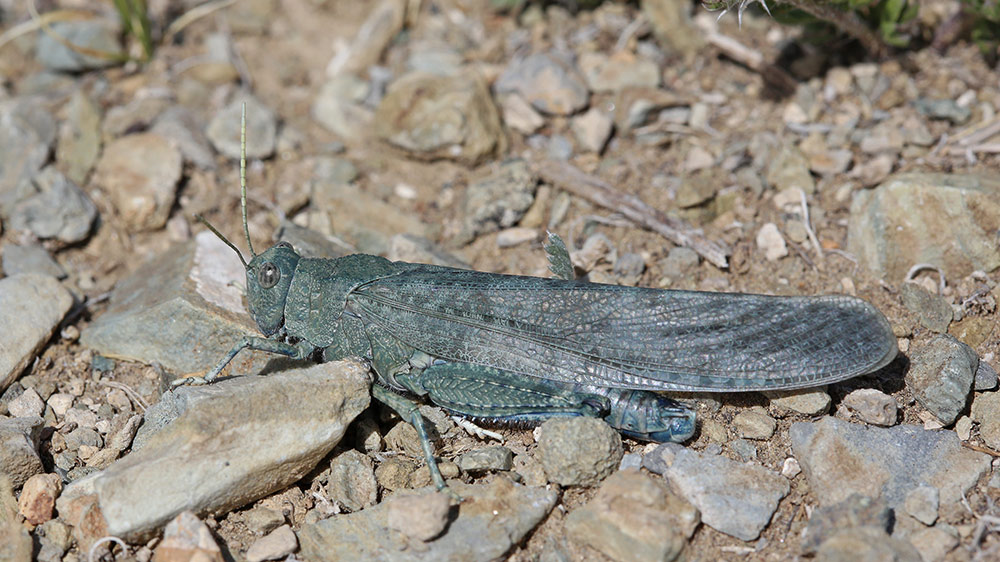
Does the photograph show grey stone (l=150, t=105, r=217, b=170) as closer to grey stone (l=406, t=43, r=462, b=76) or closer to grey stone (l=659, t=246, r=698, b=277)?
grey stone (l=406, t=43, r=462, b=76)

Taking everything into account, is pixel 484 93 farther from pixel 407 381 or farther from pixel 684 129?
pixel 407 381

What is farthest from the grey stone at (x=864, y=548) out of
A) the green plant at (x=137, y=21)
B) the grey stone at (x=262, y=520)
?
the green plant at (x=137, y=21)

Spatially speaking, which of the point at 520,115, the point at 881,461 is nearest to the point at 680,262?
the point at 881,461

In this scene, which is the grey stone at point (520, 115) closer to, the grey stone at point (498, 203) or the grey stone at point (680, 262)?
the grey stone at point (498, 203)

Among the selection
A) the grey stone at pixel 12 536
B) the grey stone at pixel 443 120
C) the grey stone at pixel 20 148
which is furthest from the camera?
the grey stone at pixel 443 120

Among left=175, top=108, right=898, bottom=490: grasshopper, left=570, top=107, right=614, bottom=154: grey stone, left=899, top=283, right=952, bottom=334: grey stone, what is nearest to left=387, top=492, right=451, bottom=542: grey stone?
left=175, top=108, right=898, bottom=490: grasshopper

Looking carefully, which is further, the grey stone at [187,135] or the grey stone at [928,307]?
the grey stone at [187,135]
